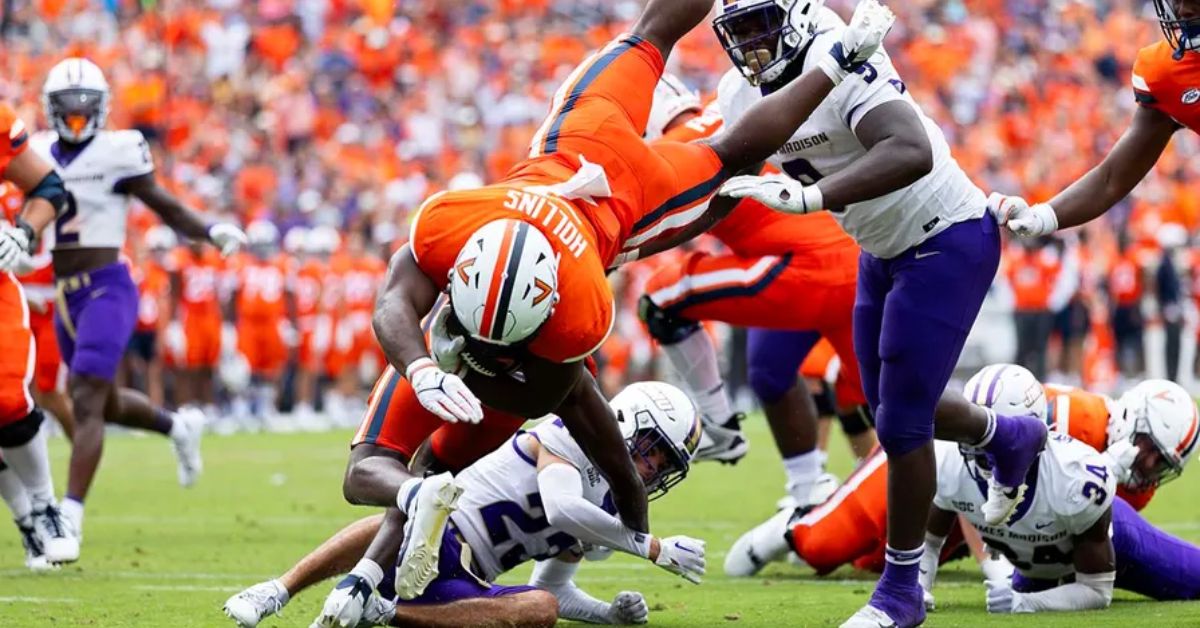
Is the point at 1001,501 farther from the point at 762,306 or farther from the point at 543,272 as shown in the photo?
the point at 762,306

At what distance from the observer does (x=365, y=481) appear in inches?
212

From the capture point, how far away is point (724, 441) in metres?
8.53

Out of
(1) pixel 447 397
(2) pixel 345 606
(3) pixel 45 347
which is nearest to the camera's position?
(1) pixel 447 397

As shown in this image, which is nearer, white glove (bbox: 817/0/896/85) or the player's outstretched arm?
white glove (bbox: 817/0/896/85)

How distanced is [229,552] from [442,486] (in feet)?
12.3

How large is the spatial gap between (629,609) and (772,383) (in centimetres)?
284

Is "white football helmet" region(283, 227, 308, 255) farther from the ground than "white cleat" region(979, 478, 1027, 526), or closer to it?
farther from the ground

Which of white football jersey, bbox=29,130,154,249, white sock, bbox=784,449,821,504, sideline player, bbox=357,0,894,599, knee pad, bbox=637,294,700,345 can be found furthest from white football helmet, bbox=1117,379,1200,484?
white football jersey, bbox=29,130,154,249

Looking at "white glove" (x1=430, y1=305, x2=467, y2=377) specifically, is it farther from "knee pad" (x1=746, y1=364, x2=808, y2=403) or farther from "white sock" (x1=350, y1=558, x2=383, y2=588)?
"knee pad" (x1=746, y1=364, x2=808, y2=403)

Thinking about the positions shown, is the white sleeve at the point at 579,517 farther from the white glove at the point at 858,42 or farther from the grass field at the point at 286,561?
the white glove at the point at 858,42

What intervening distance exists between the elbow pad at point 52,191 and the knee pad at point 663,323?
8.98 ft

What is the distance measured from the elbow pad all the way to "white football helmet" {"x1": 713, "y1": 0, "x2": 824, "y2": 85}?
11.2 ft

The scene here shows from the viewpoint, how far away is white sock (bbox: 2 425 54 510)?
7.80 meters

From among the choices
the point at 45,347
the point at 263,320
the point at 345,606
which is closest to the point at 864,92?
the point at 345,606
